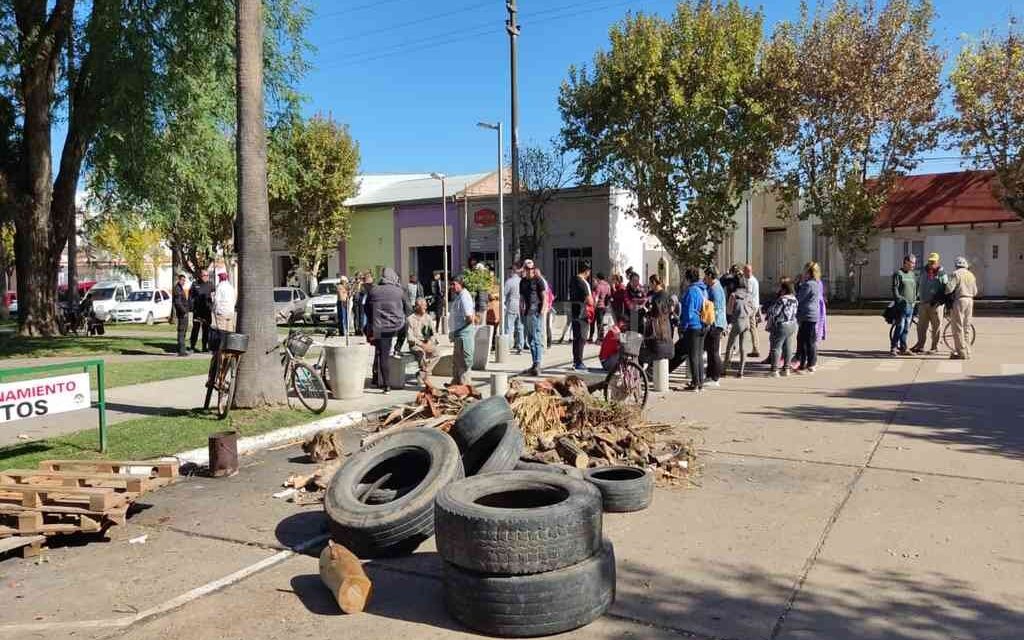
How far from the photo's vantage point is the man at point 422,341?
40.3 feet

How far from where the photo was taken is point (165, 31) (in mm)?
16547

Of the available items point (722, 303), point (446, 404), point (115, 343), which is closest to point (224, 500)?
point (446, 404)

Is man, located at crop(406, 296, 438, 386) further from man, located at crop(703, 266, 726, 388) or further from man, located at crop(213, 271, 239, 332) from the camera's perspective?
man, located at crop(703, 266, 726, 388)

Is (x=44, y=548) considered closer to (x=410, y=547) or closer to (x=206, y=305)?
(x=410, y=547)

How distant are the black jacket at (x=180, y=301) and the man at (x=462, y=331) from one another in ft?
25.3

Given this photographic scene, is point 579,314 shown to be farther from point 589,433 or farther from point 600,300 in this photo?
point 589,433

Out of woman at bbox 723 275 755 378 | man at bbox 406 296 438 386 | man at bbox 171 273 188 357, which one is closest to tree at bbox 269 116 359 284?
man at bbox 171 273 188 357

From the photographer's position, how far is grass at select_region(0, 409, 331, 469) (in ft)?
24.5

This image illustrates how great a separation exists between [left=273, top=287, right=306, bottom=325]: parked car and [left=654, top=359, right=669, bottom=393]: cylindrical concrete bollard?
22.3 m

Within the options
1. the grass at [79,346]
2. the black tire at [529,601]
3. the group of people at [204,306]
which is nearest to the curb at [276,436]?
the black tire at [529,601]

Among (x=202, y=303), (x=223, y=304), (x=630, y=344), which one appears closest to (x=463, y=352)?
(x=630, y=344)

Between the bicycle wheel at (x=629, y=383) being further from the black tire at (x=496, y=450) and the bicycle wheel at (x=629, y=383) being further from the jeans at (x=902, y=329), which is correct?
the jeans at (x=902, y=329)

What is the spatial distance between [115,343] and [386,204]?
23.8 metres

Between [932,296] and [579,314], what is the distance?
22.0ft
